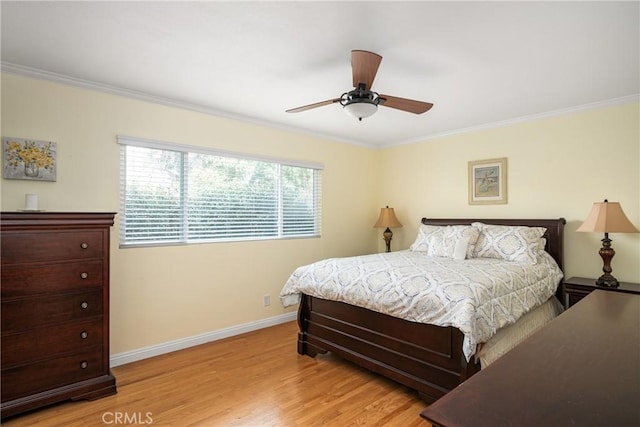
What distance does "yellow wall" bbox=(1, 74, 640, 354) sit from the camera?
108 inches

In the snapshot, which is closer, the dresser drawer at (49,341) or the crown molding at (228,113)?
the dresser drawer at (49,341)

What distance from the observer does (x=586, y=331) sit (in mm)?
1109

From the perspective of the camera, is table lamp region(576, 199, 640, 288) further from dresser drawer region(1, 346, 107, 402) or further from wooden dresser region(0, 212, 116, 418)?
dresser drawer region(1, 346, 107, 402)

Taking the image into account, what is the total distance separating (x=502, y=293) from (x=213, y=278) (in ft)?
8.80

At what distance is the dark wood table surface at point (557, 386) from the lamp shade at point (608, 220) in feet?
7.96

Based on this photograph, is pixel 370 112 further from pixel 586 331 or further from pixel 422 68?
pixel 586 331

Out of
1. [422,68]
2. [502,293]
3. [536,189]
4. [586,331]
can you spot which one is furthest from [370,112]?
[536,189]

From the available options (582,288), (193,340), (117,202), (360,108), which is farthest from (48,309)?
(582,288)

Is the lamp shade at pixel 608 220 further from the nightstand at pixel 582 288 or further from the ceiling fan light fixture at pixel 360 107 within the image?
the ceiling fan light fixture at pixel 360 107

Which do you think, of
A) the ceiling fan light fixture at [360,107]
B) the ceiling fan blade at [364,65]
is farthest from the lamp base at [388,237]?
the ceiling fan blade at [364,65]

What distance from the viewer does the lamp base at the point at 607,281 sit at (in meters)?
3.04

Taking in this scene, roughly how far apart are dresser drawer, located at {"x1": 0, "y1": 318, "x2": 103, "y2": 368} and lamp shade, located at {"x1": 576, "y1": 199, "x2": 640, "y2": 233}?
4.21m

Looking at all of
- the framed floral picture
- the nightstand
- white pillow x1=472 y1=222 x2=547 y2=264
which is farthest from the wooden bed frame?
the framed floral picture

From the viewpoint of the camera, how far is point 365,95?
2318mm
